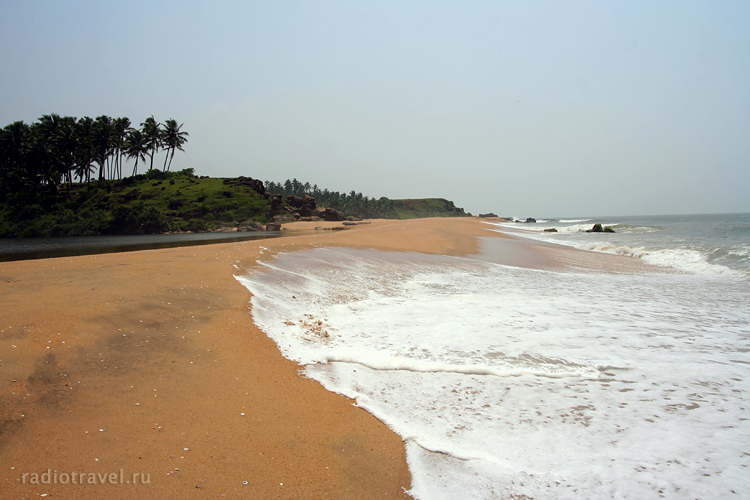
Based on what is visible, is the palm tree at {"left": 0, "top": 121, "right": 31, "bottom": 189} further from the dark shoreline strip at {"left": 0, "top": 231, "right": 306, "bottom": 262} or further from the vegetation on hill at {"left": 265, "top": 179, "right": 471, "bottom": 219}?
the vegetation on hill at {"left": 265, "top": 179, "right": 471, "bottom": 219}

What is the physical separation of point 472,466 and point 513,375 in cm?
222

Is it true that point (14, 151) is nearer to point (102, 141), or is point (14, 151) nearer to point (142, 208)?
point (102, 141)

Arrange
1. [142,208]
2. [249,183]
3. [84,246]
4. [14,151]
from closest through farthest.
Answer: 1. [84,246]
2. [142,208]
3. [14,151]
4. [249,183]

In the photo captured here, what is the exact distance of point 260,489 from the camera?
307 centimetres

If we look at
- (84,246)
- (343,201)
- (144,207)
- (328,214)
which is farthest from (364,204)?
(84,246)

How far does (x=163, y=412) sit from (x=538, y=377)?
4.86 m

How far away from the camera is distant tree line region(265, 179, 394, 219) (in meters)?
117

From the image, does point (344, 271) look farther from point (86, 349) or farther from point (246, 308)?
point (86, 349)

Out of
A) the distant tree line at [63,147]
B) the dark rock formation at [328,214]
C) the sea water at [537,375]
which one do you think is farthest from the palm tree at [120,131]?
the sea water at [537,375]

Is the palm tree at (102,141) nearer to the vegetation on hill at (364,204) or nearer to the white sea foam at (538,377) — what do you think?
the vegetation on hill at (364,204)

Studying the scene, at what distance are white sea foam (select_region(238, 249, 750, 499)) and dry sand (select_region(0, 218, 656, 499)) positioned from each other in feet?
1.76

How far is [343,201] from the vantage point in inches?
4825

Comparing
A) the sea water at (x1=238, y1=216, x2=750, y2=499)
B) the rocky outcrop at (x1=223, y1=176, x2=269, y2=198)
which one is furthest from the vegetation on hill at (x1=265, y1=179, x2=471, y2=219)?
the sea water at (x1=238, y1=216, x2=750, y2=499)

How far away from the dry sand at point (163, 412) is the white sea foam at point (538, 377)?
0.54m
